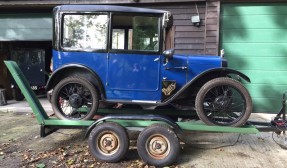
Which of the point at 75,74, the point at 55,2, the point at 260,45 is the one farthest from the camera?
the point at 55,2

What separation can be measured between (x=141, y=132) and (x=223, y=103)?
1.32 m

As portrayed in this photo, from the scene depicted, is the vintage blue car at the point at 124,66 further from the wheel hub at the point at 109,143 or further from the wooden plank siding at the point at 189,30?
the wooden plank siding at the point at 189,30

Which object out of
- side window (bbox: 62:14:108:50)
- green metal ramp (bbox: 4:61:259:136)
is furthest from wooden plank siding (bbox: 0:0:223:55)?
green metal ramp (bbox: 4:61:259:136)

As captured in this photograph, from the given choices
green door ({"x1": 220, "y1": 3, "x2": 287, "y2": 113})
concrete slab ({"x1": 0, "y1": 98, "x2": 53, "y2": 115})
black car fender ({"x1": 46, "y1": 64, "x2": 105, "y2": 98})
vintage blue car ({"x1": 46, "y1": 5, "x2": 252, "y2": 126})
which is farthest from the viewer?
concrete slab ({"x1": 0, "y1": 98, "x2": 53, "y2": 115})

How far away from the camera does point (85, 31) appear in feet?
17.3

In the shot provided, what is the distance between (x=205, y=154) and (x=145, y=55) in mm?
1902

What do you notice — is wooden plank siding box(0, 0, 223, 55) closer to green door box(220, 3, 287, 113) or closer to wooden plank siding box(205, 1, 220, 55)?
wooden plank siding box(205, 1, 220, 55)

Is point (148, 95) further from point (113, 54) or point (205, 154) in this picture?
point (205, 154)

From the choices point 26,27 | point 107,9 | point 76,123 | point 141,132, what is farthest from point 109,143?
point 26,27

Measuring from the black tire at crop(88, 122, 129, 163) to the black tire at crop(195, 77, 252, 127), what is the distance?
121 cm

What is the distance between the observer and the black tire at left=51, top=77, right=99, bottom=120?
5.14 metres

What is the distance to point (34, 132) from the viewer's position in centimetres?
687

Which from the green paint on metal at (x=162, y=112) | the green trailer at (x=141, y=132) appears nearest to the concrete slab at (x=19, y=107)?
the green paint on metal at (x=162, y=112)

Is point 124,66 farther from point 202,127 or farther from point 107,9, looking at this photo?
point 202,127
